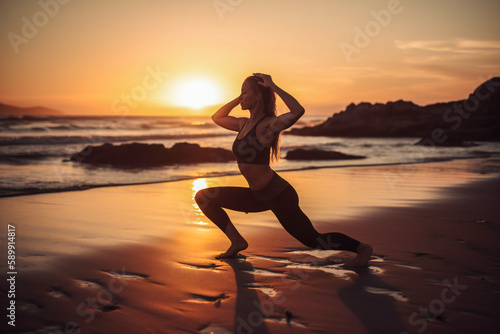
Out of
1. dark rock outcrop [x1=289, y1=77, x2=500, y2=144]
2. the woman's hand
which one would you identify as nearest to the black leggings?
the woman's hand

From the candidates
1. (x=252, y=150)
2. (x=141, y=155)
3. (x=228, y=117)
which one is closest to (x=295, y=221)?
(x=252, y=150)

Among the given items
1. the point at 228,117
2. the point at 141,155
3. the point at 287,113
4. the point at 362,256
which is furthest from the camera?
the point at 141,155

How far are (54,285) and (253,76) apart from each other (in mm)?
2704

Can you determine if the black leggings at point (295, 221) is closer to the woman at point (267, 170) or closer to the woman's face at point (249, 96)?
the woman at point (267, 170)

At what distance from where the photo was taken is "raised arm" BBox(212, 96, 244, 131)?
4.79 metres

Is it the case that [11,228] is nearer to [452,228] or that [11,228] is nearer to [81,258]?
[81,258]

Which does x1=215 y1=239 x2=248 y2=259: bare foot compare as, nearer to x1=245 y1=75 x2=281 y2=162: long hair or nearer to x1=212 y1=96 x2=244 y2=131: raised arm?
x1=245 y1=75 x2=281 y2=162: long hair

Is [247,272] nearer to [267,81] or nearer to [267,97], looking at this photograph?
[267,97]

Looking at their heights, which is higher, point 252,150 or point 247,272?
point 252,150

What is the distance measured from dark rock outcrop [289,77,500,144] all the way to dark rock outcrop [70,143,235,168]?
27975mm

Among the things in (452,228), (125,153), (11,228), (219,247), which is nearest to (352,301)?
(219,247)

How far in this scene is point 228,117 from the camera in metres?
4.93

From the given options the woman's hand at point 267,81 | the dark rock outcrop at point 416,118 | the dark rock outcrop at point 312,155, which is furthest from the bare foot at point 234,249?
the dark rock outcrop at point 416,118

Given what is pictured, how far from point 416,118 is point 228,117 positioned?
4965cm
